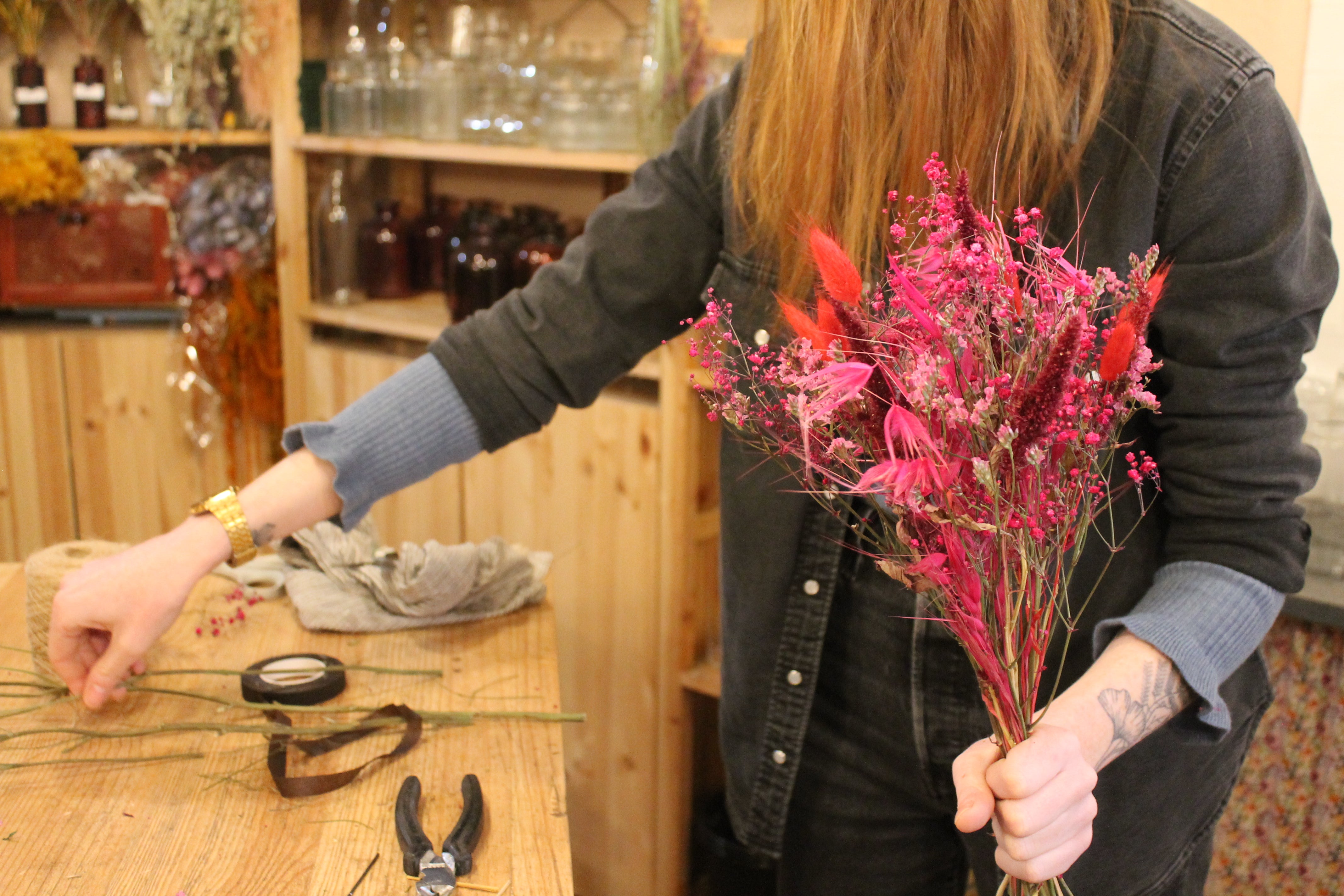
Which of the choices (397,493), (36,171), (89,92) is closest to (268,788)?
(397,493)

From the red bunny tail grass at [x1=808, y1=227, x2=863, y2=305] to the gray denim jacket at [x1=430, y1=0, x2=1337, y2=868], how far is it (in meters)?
0.25

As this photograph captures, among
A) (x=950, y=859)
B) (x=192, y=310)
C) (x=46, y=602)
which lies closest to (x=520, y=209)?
(x=192, y=310)

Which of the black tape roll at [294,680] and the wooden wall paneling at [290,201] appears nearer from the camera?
the black tape roll at [294,680]

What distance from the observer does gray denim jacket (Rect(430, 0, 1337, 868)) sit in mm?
815

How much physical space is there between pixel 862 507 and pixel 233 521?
0.53 metres

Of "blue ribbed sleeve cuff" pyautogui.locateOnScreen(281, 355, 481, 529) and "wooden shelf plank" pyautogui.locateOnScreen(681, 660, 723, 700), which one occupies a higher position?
"blue ribbed sleeve cuff" pyautogui.locateOnScreen(281, 355, 481, 529)

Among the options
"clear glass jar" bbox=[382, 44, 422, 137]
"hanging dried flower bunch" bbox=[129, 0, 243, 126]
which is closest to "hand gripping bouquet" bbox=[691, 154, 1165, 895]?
"clear glass jar" bbox=[382, 44, 422, 137]

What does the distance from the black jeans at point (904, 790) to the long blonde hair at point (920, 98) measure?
328mm

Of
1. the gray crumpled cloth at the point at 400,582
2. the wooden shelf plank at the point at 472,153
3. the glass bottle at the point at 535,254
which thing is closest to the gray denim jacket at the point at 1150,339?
the gray crumpled cloth at the point at 400,582

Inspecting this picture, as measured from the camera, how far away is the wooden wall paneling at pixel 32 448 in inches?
97.4

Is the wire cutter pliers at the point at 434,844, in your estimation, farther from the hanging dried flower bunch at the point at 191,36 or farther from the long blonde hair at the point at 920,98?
the hanging dried flower bunch at the point at 191,36

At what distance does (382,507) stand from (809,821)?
4.60 feet

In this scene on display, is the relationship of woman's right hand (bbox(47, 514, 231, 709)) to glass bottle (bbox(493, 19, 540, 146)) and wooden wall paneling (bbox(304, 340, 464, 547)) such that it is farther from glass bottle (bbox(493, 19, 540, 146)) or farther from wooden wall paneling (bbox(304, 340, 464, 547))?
glass bottle (bbox(493, 19, 540, 146))

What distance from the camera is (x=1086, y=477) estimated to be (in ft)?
2.02
